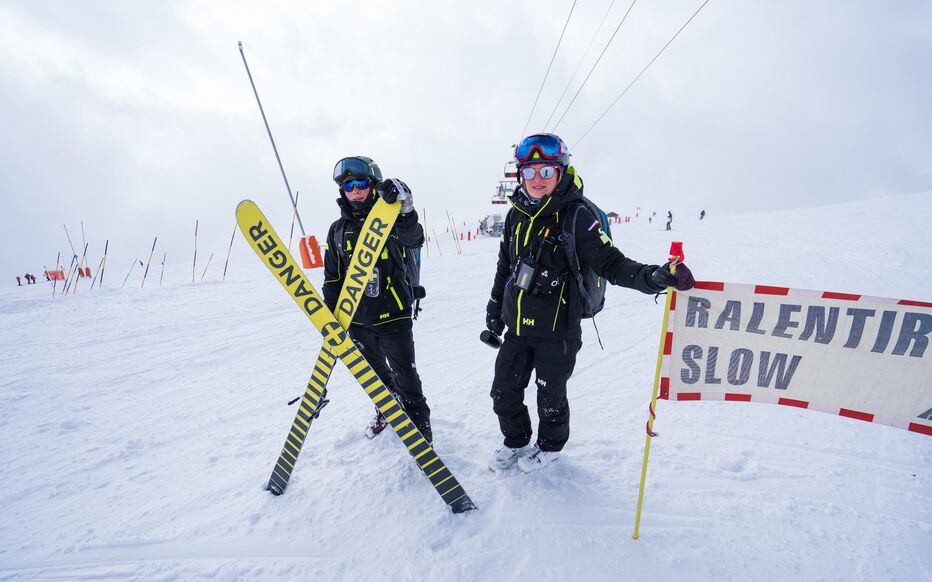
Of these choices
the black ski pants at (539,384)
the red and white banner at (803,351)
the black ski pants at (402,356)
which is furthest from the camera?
the black ski pants at (402,356)

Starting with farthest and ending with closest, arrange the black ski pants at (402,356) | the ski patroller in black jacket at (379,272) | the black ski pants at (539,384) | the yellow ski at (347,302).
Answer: the black ski pants at (402,356), the ski patroller in black jacket at (379,272), the black ski pants at (539,384), the yellow ski at (347,302)

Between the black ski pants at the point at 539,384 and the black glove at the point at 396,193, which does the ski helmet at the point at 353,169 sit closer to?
the black glove at the point at 396,193

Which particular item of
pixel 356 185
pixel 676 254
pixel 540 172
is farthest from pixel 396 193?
pixel 676 254

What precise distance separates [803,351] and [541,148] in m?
2.35

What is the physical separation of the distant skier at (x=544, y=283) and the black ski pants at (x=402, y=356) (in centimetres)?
77

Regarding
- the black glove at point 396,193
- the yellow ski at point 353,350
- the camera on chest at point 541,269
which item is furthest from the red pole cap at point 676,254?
the yellow ski at point 353,350

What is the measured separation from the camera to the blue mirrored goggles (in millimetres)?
3150

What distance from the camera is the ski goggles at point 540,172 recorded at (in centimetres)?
278

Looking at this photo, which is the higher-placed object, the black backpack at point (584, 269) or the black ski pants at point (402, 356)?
the black backpack at point (584, 269)

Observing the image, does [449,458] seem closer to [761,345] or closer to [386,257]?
[386,257]

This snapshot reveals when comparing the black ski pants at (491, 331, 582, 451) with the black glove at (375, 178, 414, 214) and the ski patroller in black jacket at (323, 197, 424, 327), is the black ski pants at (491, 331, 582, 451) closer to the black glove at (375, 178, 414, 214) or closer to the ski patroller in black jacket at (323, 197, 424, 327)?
the ski patroller in black jacket at (323, 197, 424, 327)

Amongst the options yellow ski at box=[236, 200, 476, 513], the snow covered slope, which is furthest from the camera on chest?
the snow covered slope

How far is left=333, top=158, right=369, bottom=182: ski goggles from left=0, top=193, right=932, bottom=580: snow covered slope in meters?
2.64

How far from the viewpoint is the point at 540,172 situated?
9.15ft
